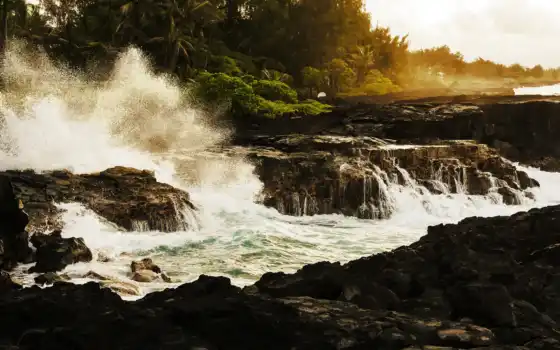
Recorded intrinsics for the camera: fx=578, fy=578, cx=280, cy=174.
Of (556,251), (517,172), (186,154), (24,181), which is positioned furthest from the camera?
(517,172)

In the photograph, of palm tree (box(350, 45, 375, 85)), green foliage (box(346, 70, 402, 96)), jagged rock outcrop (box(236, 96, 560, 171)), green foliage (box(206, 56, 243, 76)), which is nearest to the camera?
jagged rock outcrop (box(236, 96, 560, 171))

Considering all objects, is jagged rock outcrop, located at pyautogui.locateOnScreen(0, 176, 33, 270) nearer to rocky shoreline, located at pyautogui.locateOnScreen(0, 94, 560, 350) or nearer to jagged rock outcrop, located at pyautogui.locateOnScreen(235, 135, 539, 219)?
rocky shoreline, located at pyautogui.locateOnScreen(0, 94, 560, 350)

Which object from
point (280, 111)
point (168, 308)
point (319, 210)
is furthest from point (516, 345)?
point (280, 111)

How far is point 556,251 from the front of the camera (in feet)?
21.4

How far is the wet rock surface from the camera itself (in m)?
3.91

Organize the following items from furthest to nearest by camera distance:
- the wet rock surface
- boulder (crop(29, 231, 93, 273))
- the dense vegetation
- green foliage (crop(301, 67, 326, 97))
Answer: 1. green foliage (crop(301, 67, 326, 97))
2. the dense vegetation
3. boulder (crop(29, 231, 93, 273))
4. the wet rock surface

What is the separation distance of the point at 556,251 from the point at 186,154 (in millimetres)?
15667

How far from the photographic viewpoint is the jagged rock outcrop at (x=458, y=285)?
14.9 ft

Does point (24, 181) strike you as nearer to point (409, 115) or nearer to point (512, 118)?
point (409, 115)

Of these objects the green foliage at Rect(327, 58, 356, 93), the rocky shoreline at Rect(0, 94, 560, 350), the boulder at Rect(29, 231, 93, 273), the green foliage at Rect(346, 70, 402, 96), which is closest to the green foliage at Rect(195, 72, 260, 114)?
the green foliage at Rect(327, 58, 356, 93)

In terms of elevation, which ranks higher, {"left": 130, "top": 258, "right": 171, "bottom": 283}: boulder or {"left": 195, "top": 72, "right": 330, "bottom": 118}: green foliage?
{"left": 195, "top": 72, "right": 330, "bottom": 118}: green foliage

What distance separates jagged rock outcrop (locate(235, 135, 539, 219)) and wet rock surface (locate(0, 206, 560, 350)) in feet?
42.5

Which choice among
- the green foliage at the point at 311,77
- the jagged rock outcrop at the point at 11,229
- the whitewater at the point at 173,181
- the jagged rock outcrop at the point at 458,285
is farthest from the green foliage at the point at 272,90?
the jagged rock outcrop at the point at 458,285

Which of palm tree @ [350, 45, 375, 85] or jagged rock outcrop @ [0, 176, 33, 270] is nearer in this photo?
jagged rock outcrop @ [0, 176, 33, 270]
